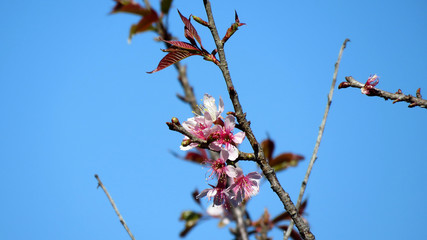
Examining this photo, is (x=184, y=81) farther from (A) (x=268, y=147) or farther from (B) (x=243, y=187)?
(B) (x=243, y=187)

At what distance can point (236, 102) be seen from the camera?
1250mm

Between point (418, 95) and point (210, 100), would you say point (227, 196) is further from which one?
point (418, 95)

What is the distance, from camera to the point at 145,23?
4047 millimetres

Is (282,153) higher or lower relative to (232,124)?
higher

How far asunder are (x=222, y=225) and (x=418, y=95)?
10.8 feet

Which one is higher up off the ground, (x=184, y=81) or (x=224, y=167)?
(x=184, y=81)

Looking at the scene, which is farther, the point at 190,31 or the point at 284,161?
the point at 284,161

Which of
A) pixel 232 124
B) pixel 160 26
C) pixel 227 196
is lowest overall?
pixel 227 196

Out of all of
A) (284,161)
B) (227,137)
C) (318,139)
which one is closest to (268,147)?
(284,161)

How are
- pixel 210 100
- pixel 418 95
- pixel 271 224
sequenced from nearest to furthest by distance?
pixel 418 95 < pixel 210 100 < pixel 271 224

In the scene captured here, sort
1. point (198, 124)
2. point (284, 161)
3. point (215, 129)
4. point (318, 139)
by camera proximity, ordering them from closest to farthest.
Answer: point (215, 129), point (198, 124), point (318, 139), point (284, 161)

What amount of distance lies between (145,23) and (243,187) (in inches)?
115

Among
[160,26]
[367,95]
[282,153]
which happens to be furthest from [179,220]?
[367,95]

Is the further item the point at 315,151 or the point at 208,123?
the point at 315,151
